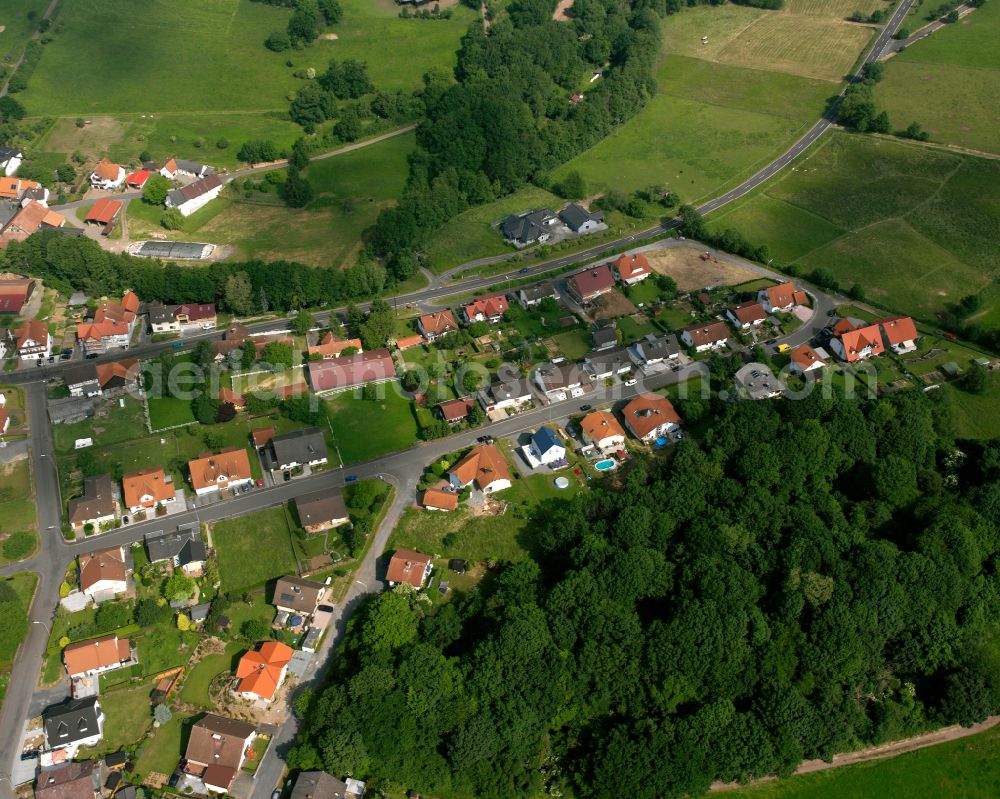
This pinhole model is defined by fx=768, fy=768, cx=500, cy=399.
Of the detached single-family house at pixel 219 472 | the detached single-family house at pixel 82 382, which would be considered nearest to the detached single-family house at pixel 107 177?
the detached single-family house at pixel 82 382

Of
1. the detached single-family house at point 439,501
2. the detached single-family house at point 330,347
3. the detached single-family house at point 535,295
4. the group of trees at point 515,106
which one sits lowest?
the detached single-family house at point 439,501

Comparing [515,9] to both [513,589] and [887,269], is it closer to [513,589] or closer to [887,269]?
[887,269]

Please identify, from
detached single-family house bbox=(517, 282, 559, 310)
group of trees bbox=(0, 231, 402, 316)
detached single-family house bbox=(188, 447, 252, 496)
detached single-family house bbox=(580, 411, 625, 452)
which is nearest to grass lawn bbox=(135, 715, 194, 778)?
detached single-family house bbox=(188, 447, 252, 496)

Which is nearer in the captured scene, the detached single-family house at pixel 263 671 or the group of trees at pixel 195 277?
the detached single-family house at pixel 263 671

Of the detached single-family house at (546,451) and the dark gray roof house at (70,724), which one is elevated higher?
the detached single-family house at (546,451)

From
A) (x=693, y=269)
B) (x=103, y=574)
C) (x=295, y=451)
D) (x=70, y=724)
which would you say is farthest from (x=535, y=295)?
(x=70, y=724)

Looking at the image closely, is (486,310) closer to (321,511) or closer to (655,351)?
(655,351)

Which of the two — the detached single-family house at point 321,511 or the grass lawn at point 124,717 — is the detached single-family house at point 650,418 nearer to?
the detached single-family house at point 321,511

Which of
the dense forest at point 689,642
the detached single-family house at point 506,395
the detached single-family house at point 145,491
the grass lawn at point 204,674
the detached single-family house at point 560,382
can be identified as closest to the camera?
the dense forest at point 689,642

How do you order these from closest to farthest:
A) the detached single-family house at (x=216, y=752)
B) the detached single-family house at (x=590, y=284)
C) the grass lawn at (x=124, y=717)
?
the detached single-family house at (x=216, y=752)
the grass lawn at (x=124, y=717)
the detached single-family house at (x=590, y=284)
